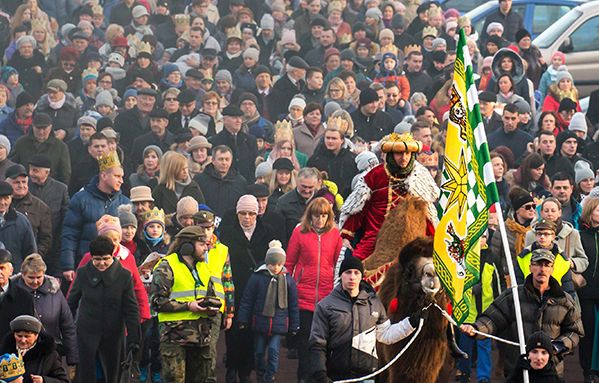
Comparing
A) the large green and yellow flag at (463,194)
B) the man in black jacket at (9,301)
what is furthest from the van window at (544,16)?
the large green and yellow flag at (463,194)

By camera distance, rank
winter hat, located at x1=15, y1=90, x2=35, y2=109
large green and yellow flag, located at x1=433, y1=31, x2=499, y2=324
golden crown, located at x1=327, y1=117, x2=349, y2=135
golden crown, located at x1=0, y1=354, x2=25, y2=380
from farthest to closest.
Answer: winter hat, located at x1=15, y1=90, x2=35, y2=109 < golden crown, located at x1=327, y1=117, x2=349, y2=135 < golden crown, located at x1=0, y1=354, x2=25, y2=380 < large green and yellow flag, located at x1=433, y1=31, x2=499, y2=324

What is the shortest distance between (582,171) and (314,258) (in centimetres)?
433

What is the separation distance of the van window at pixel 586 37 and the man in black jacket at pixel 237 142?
27.1ft

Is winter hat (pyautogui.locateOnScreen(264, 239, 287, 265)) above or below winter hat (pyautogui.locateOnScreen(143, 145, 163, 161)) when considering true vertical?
below

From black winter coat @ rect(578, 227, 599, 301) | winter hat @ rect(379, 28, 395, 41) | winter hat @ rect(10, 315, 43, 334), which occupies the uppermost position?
winter hat @ rect(379, 28, 395, 41)

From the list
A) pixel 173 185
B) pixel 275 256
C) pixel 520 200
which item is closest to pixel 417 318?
pixel 275 256

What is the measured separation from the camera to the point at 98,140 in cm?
2220

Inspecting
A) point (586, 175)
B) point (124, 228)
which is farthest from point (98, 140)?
point (586, 175)

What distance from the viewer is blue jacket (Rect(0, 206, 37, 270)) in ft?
61.7

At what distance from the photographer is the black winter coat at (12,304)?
16.7 meters

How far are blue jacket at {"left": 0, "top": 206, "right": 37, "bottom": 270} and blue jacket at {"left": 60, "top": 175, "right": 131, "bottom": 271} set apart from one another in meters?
0.33

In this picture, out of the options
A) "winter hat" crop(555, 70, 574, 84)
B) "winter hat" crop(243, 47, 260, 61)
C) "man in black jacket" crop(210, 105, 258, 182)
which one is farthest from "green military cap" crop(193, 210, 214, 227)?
"winter hat" crop(243, 47, 260, 61)

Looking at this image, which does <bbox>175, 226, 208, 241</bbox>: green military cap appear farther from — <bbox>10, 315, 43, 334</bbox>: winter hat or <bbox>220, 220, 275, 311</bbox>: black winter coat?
<bbox>10, 315, 43, 334</bbox>: winter hat

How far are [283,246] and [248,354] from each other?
174 centimetres
